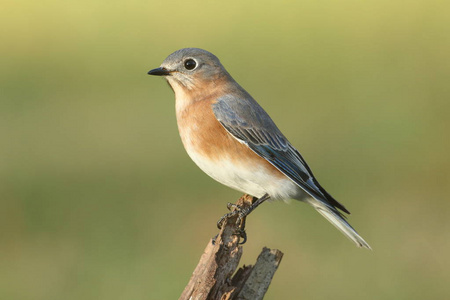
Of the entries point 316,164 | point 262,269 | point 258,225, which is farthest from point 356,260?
point 262,269

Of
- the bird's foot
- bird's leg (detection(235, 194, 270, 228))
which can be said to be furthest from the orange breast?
the bird's foot

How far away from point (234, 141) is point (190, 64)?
1.01 m

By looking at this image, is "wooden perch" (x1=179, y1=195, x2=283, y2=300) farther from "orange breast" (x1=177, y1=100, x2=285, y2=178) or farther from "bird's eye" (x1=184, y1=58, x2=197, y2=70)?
"bird's eye" (x1=184, y1=58, x2=197, y2=70)

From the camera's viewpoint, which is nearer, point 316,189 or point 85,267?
point 316,189

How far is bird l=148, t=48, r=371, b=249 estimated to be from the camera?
24.8 ft

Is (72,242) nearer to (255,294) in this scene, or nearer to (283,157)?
(283,157)

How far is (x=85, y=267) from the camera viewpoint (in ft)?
37.6

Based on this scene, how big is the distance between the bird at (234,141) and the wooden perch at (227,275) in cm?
100

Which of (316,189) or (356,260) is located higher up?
(356,260)

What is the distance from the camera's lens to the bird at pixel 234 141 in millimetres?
7574

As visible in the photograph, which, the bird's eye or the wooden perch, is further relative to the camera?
the bird's eye

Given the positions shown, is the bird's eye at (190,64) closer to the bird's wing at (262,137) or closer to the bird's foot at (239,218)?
the bird's wing at (262,137)

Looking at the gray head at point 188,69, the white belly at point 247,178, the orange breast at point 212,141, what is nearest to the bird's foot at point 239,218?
the white belly at point 247,178

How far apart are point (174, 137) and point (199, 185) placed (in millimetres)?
2505
